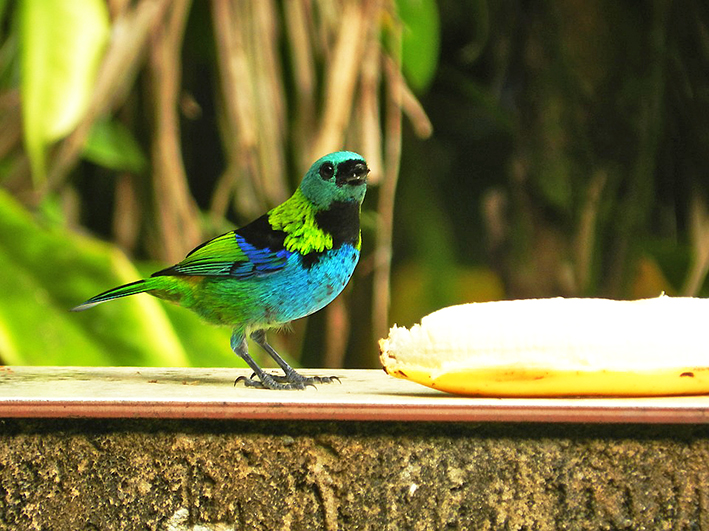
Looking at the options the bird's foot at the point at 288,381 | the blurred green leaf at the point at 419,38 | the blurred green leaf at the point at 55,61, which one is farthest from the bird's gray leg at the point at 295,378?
the blurred green leaf at the point at 419,38

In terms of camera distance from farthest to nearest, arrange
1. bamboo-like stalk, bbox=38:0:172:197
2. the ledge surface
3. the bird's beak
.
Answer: bamboo-like stalk, bbox=38:0:172:197 → the bird's beak → the ledge surface

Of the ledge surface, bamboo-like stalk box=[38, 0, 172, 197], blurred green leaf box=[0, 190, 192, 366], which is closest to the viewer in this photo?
the ledge surface

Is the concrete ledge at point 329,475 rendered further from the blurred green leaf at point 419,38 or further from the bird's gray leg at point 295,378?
the blurred green leaf at point 419,38

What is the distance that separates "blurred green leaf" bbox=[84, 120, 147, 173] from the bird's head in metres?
1.03

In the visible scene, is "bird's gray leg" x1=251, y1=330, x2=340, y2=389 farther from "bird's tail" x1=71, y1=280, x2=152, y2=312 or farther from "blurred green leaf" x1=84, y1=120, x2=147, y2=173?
"blurred green leaf" x1=84, y1=120, x2=147, y2=173

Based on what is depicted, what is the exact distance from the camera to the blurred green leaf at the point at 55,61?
170 centimetres

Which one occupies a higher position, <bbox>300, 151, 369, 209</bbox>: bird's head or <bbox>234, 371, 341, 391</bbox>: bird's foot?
<bbox>300, 151, 369, 209</bbox>: bird's head

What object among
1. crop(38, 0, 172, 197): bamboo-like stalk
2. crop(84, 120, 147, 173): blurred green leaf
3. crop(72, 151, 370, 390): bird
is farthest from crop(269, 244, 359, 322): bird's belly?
crop(84, 120, 147, 173): blurred green leaf

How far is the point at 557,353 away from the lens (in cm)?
88

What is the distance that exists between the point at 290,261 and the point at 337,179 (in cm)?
11

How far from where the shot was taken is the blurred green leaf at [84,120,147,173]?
6.54 ft

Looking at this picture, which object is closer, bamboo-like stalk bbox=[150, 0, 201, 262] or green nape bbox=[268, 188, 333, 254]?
green nape bbox=[268, 188, 333, 254]

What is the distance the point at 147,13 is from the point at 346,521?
4.63 feet

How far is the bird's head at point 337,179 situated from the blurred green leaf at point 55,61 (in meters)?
0.81
